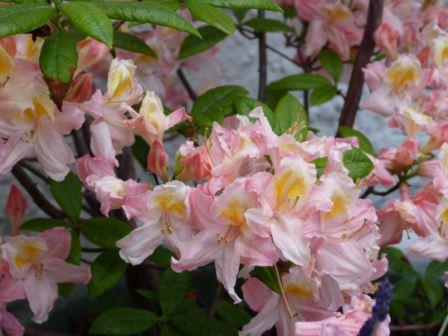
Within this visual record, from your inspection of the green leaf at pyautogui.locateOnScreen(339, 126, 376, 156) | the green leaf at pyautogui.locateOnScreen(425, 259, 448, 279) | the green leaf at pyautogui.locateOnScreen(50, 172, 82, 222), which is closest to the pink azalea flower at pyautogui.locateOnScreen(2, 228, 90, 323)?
the green leaf at pyautogui.locateOnScreen(50, 172, 82, 222)

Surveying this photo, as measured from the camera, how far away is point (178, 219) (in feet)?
3.13

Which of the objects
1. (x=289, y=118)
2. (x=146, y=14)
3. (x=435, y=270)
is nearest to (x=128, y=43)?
(x=289, y=118)

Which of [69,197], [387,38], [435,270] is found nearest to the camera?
[69,197]

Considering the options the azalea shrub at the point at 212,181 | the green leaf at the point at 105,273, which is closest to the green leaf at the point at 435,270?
the azalea shrub at the point at 212,181

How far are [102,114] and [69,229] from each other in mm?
313

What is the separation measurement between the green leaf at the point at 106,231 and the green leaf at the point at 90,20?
40 cm

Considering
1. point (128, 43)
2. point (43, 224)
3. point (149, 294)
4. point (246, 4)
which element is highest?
point (246, 4)

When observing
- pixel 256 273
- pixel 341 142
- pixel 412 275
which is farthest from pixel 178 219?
pixel 412 275

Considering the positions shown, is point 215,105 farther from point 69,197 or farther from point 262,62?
point 262,62

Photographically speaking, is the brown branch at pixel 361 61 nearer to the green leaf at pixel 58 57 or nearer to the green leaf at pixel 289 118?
the green leaf at pixel 289 118

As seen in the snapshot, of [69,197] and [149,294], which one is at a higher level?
[69,197]

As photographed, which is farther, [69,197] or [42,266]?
[69,197]

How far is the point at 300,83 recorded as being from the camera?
5.05 feet

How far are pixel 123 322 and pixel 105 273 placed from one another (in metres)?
0.14
